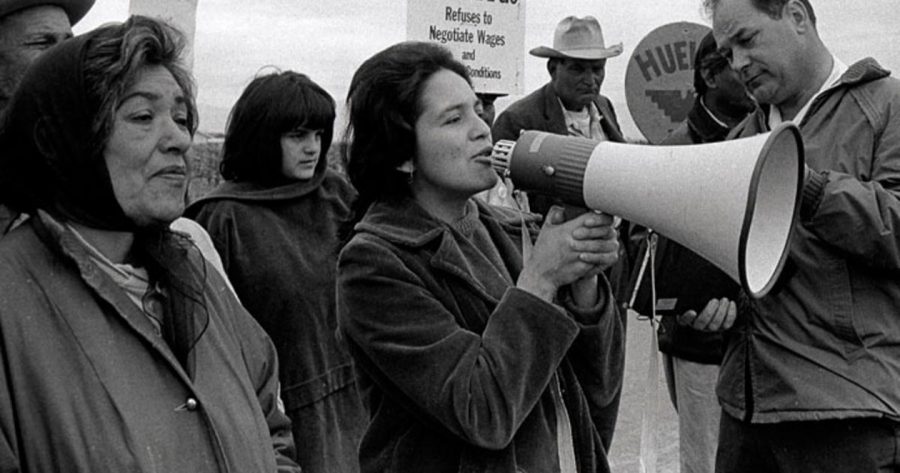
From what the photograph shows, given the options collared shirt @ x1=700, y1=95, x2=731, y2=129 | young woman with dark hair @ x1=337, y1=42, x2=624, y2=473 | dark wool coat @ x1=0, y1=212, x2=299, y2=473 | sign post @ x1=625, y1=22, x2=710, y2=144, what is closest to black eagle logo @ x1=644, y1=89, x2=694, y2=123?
sign post @ x1=625, y1=22, x2=710, y2=144

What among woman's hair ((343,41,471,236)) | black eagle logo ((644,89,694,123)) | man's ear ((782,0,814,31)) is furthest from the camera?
black eagle logo ((644,89,694,123))

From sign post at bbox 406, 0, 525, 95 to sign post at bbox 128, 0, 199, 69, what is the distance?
277 cm

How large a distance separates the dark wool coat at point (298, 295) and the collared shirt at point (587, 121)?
2342mm

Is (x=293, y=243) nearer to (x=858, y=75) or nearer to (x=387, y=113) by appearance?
(x=387, y=113)

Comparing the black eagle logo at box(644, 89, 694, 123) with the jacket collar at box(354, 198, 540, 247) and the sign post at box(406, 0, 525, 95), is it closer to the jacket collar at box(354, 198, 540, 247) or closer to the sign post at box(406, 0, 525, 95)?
the sign post at box(406, 0, 525, 95)

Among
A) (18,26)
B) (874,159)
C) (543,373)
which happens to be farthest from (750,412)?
(18,26)

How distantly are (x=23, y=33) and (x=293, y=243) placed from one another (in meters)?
1.38

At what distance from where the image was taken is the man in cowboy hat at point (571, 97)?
6.27 m

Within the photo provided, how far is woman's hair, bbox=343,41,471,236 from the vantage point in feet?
9.00

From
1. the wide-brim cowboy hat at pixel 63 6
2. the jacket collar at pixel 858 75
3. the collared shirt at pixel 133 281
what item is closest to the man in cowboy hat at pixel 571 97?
the jacket collar at pixel 858 75

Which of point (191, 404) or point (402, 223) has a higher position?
point (402, 223)

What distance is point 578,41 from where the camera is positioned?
6.77m

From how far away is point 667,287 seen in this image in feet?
11.7

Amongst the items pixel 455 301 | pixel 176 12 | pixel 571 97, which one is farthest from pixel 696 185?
pixel 571 97
